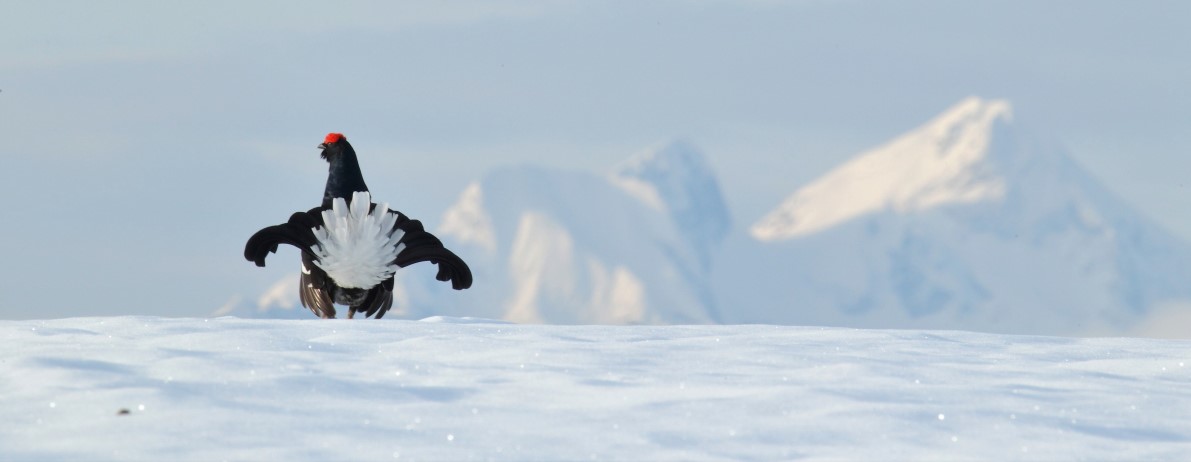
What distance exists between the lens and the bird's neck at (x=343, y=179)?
1013cm

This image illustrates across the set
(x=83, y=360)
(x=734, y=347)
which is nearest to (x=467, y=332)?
(x=734, y=347)

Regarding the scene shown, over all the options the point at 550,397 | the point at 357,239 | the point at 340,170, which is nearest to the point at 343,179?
the point at 340,170

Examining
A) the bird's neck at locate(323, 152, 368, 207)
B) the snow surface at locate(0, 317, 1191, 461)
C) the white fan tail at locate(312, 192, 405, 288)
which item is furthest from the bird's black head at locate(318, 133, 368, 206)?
the snow surface at locate(0, 317, 1191, 461)

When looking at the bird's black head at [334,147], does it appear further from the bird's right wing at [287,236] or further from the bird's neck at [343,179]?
the bird's right wing at [287,236]

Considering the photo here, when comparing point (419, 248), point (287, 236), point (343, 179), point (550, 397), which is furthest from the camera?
point (343, 179)

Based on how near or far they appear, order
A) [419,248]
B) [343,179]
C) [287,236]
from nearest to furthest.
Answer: [287,236], [419,248], [343,179]

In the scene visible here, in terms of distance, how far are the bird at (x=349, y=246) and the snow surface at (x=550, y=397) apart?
1.77m

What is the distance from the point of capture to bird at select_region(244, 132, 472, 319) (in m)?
9.55

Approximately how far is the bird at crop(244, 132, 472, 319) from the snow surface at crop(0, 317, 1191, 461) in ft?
5.80

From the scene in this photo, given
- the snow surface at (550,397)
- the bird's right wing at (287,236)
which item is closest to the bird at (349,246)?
the bird's right wing at (287,236)

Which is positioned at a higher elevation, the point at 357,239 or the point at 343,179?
the point at 343,179

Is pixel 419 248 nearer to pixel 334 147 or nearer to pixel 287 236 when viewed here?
pixel 287 236

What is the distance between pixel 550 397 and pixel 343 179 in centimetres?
465

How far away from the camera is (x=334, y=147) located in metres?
10.6
